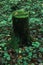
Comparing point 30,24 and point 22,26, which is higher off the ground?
point 22,26

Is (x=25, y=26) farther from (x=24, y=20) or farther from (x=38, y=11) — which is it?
(x=38, y=11)

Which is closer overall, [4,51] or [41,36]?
[4,51]

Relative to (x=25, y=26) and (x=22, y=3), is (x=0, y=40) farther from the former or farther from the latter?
(x=22, y=3)

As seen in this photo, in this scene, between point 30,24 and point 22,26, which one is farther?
point 30,24

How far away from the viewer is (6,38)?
574cm

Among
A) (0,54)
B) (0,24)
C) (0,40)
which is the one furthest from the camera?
(0,24)

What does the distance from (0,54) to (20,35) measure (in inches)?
31.8

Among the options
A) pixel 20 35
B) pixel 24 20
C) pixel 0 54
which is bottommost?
pixel 0 54

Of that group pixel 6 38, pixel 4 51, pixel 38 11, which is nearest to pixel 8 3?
pixel 38 11

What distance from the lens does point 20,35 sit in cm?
527

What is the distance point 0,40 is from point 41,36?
1357 millimetres

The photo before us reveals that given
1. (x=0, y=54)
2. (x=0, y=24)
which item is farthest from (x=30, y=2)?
(x=0, y=54)

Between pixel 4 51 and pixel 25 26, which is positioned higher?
pixel 25 26

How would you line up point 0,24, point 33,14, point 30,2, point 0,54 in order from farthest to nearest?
point 30,2
point 33,14
point 0,24
point 0,54
